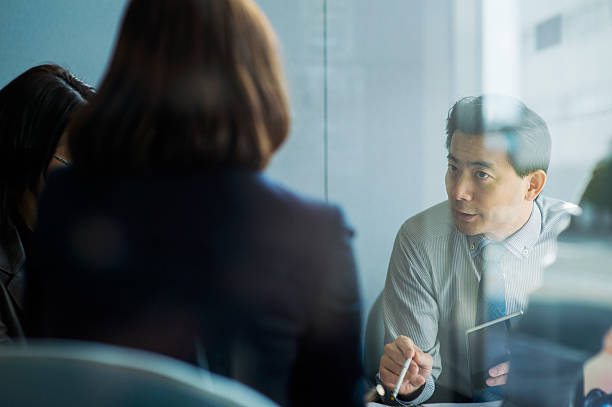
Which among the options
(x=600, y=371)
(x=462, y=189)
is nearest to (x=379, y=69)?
(x=462, y=189)

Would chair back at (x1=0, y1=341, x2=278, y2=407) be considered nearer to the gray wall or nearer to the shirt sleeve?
the shirt sleeve

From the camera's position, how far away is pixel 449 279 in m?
1.47

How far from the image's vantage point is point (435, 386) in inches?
55.3

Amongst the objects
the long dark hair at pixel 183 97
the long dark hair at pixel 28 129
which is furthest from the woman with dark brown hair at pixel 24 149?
the long dark hair at pixel 183 97

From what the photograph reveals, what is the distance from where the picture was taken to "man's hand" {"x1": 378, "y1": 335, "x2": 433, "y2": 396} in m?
1.30

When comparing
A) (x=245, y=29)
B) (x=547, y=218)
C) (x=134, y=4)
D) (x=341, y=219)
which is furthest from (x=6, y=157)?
(x=547, y=218)

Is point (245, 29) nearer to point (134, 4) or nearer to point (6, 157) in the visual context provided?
point (134, 4)

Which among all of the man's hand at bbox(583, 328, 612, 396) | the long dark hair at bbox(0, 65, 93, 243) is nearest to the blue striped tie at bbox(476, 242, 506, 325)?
the man's hand at bbox(583, 328, 612, 396)

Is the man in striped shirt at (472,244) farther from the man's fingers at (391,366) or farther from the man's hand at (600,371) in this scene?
the man's hand at (600,371)

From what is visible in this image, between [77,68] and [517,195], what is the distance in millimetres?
1608

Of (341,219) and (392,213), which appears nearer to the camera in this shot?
(341,219)

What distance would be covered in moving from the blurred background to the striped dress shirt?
0.20 m

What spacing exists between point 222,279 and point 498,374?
92 cm

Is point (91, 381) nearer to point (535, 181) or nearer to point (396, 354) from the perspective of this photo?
point (396, 354)
